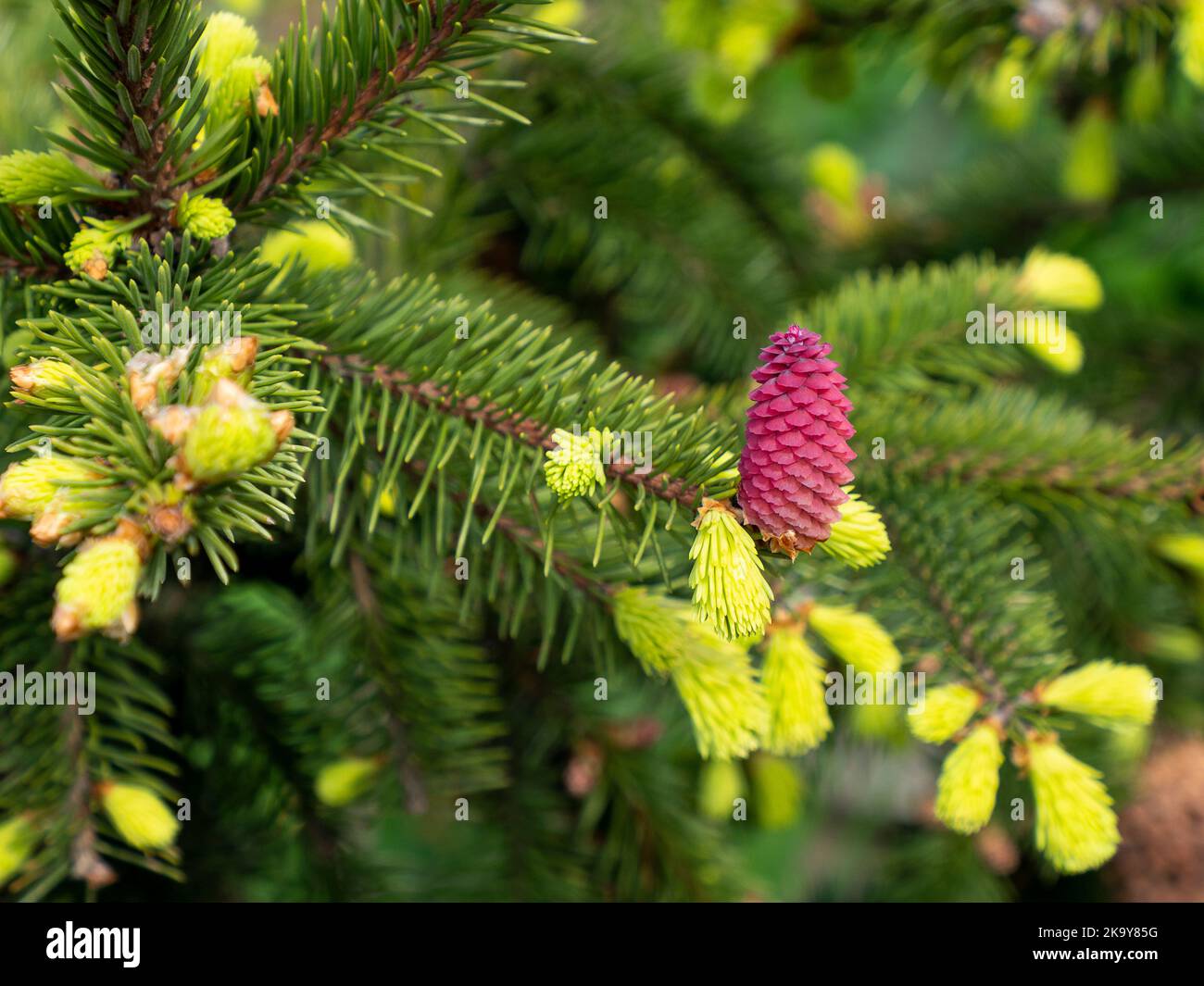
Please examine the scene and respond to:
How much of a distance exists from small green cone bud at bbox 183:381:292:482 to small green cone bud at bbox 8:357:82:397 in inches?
3.7

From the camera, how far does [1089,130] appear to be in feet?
3.51

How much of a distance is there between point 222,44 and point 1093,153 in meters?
0.92

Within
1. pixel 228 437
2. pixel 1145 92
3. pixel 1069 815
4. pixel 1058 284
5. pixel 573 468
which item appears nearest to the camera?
pixel 228 437

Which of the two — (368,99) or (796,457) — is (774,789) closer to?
(796,457)

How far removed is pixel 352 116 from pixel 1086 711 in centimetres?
60

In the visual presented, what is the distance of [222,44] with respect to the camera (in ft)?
1.93

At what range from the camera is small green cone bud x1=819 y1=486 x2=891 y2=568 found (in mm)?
553

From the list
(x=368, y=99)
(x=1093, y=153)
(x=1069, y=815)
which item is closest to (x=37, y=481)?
(x=368, y=99)

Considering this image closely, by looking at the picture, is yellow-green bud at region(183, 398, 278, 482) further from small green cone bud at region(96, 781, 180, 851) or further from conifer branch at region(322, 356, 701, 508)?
small green cone bud at region(96, 781, 180, 851)

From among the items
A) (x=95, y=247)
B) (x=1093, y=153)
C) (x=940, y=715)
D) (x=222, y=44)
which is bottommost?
(x=940, y=715)

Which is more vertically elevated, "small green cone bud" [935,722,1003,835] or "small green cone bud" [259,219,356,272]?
"small green cone bud" [259,219,356,272]

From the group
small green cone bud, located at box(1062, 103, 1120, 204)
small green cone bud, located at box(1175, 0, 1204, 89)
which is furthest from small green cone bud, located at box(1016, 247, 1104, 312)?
small green cone bud, located at box(1062, 103, 1120, 204)

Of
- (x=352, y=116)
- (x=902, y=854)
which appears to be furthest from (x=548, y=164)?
(x=902, y=854)

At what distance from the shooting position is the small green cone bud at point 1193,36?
0.75 meters
